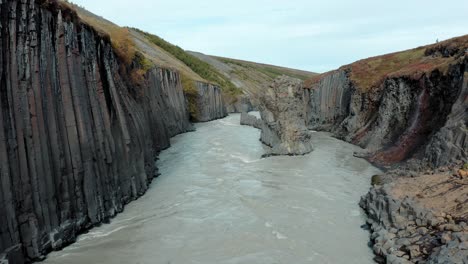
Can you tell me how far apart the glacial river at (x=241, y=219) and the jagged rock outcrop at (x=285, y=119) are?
126 inches

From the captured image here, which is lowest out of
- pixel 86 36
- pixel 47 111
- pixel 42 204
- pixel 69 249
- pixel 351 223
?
pixel 351 223

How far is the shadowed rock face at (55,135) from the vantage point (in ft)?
34.1

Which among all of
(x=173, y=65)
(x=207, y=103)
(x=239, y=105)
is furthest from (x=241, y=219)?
(x=239, y=105)

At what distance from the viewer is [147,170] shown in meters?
21.2

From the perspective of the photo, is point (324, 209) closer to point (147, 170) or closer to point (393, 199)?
point (393, 199)

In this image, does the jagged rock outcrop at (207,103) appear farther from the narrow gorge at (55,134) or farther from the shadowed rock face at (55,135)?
the shadowed rock face at (55,135)

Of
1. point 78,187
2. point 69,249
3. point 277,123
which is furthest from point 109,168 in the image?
point 277,123

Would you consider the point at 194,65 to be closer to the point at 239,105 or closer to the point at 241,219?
the point at 239,105

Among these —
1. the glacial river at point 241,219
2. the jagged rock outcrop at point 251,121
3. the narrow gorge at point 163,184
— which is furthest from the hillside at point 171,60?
the glacial river at point 241,219

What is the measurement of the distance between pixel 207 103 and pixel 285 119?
3520cm

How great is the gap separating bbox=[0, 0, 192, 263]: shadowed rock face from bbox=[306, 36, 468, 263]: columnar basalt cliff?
9.79m

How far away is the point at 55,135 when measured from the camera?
39.7 feet

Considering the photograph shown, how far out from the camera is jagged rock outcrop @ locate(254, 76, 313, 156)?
2991cm

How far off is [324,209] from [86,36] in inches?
474
